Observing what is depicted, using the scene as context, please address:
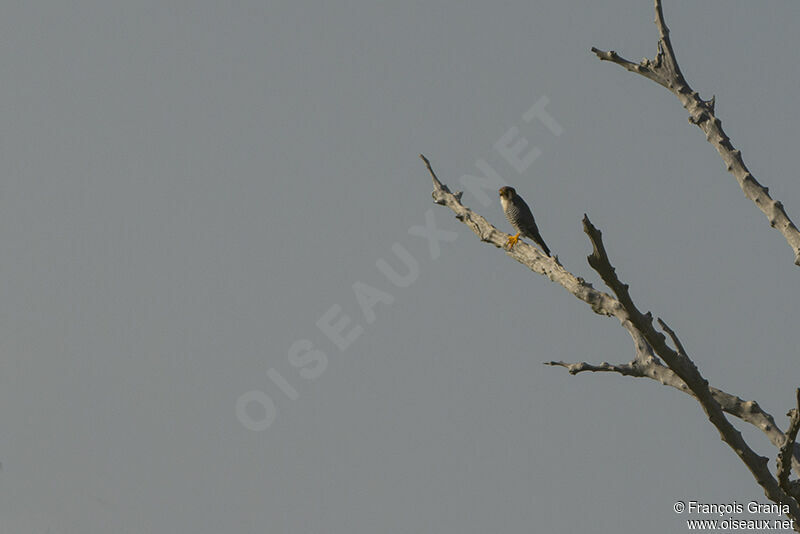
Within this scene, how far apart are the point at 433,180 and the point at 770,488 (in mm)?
5433

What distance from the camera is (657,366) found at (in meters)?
8.31

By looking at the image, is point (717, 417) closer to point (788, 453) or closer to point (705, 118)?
point (788, 453)

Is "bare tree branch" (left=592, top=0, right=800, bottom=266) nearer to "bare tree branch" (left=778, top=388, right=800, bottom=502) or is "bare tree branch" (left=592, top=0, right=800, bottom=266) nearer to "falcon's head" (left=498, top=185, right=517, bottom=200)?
"bare tree branch" (left=778, top=388, right=800, bottom=502)

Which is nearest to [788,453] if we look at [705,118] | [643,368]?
[643,368]

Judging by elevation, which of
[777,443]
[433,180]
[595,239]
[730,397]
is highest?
[433,180]

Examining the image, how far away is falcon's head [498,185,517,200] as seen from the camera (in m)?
17.0

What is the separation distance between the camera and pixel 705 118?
29.7ft

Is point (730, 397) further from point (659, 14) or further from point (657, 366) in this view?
point (659, 14)

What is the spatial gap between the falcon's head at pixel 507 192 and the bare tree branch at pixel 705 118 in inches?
283

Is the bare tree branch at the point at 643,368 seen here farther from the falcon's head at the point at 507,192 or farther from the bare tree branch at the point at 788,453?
the falcon's head at the point at 507,192

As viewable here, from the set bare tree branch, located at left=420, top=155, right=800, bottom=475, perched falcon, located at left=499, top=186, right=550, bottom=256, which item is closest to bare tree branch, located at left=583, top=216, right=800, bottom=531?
bare tree branch, located at left=420, top=155, right=800, bottom=475

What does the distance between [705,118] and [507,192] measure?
26.9 feet

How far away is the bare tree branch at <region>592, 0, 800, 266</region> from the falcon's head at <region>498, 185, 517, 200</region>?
7200mm

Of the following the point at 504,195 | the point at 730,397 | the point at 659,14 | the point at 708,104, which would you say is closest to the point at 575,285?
the point at 730,397
